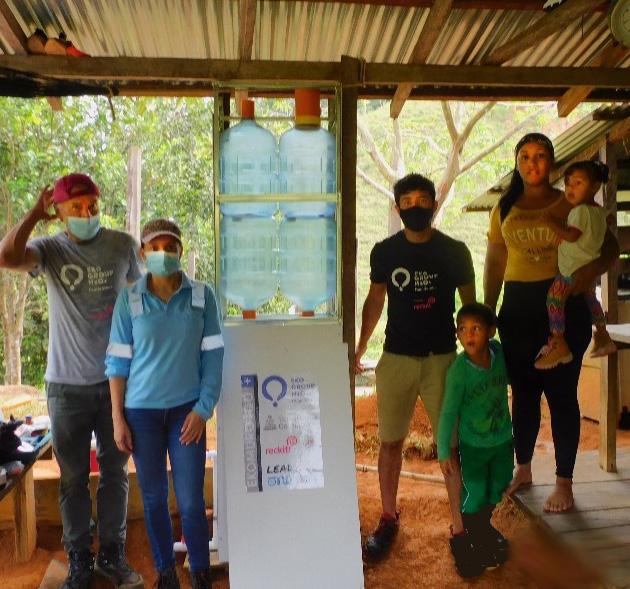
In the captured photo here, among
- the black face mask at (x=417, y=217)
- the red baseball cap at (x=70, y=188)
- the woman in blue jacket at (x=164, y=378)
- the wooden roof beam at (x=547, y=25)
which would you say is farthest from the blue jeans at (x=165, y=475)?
the wooden roof beam at (x=547, y=25)

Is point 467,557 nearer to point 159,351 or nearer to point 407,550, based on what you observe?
point 407,550

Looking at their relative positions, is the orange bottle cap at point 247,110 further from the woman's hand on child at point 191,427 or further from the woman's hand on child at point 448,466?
the woman's hand on child at point 448,466

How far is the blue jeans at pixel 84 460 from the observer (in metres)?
2.86

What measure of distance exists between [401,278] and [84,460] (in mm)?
1718

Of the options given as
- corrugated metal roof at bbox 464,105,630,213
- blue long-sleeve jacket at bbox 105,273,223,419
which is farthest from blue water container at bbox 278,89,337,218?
corrugated metal roof at bbox 464,105,630,213

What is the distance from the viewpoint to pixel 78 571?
9.65ft

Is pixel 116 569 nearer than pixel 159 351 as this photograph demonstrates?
No

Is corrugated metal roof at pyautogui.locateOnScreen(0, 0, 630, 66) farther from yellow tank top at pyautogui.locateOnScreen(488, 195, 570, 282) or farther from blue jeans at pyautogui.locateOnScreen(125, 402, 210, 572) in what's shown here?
blue jeans at pyautogui.locateOnScreen(125, 402, 210, 572)

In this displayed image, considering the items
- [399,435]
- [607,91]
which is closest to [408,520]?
[399,435]

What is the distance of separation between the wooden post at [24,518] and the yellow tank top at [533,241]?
285 cm

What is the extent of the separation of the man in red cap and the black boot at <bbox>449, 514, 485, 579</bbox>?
165 centimetres

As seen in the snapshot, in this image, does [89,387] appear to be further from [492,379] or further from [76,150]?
[76,150]

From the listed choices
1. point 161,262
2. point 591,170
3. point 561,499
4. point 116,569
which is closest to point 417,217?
point 591,170

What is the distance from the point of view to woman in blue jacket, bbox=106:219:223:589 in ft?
8.70
